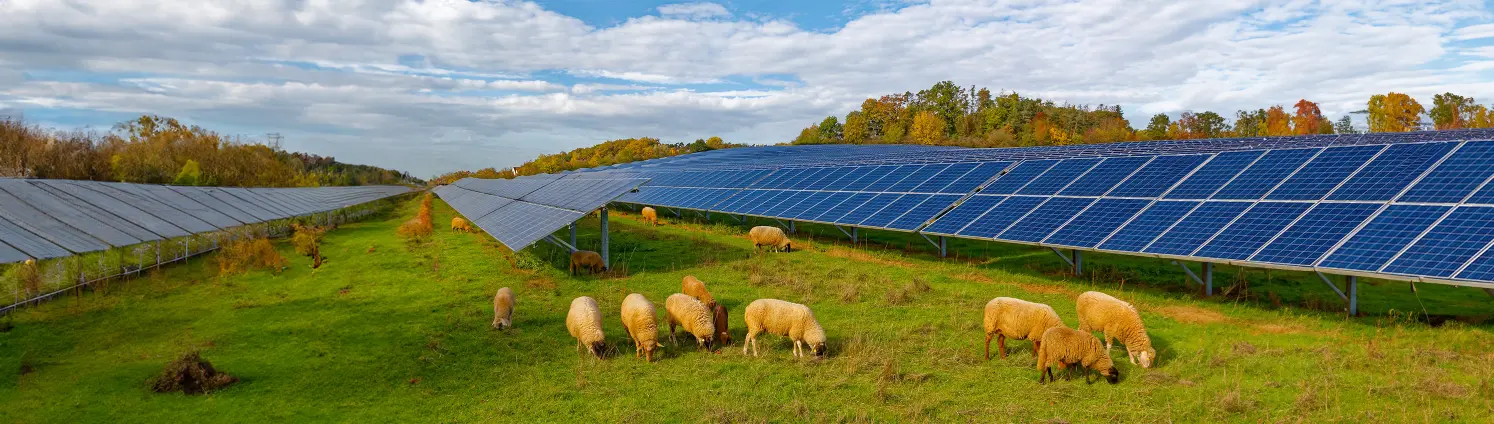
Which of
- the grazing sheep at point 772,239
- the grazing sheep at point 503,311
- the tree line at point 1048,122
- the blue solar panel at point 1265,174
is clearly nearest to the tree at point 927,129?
the tree line at point 1048,122

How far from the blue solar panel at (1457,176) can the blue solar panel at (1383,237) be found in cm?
56

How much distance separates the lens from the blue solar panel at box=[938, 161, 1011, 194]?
84.2 ft

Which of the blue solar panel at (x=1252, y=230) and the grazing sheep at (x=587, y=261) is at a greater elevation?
the blue solar panel at (x=1252, y=230)

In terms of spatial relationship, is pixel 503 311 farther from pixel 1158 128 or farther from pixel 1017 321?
pixel 1158 128

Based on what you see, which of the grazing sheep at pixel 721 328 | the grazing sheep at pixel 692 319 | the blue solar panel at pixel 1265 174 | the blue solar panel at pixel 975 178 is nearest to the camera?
the grazing sheep at pixel 692 319

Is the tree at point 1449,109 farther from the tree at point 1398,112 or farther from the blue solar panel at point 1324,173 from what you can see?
the blue solar panel at point 1324,173

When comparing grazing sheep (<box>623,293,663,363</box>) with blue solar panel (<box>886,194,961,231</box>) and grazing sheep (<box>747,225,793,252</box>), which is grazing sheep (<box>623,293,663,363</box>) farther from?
grazing sheep (<box>747,225,793,252</box>)

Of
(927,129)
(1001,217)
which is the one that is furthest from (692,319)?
(927,129)

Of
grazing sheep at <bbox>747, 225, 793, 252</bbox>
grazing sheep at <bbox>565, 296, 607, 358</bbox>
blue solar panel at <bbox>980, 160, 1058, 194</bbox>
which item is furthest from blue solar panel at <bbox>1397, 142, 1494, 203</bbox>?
grazing sheep at <bbox>747, 225, 793, 252</bbox>

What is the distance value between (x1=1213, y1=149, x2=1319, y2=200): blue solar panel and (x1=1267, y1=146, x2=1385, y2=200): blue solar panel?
0.27 metres

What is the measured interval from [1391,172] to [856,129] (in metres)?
104

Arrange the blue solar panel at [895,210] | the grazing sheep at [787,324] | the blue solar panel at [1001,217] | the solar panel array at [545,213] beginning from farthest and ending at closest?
the blue solar panel at [895,210] → the solar panel array at [545,213] → the blue solar panel at [1001,217] → the grazing sheep at [787,324]

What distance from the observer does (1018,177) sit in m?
25.0

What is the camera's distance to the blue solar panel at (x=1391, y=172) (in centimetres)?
1567
